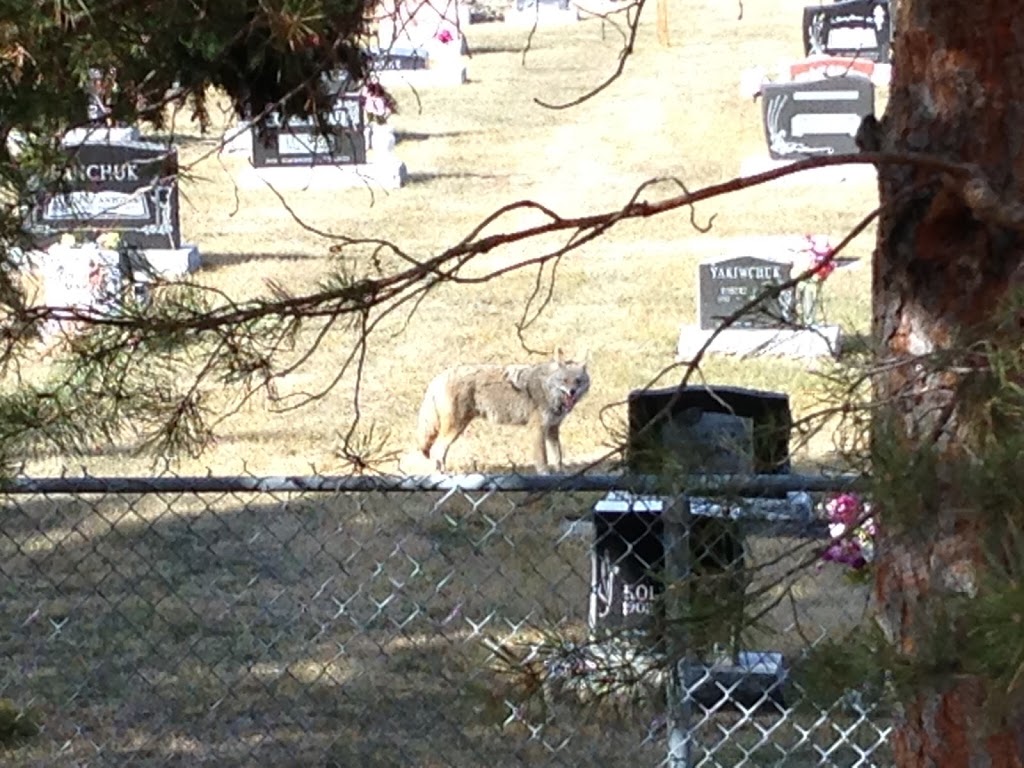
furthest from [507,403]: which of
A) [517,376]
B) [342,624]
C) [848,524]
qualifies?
[848,524]

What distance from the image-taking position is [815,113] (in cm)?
1722

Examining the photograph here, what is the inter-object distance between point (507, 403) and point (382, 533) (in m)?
1.54

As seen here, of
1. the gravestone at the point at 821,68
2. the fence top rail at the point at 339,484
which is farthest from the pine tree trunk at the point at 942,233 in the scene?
the gravestone at the point at 821,68

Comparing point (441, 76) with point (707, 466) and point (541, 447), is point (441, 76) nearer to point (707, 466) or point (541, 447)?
point (541, 447)

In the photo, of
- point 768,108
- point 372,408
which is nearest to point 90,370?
point 372,408

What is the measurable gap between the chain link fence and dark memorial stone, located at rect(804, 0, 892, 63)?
15.6 metres

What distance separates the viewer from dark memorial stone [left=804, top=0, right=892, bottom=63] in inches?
897

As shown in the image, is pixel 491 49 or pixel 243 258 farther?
pixel 491 49

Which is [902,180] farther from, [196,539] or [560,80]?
[560,80]

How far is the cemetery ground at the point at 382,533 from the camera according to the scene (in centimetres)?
611

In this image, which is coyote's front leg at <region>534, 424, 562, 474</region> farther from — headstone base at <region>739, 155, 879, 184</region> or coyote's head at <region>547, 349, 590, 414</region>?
headstone base at <region>739, 155, 879, 184</region>

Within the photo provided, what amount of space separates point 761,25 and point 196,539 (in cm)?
2507

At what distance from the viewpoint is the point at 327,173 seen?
1875 cm

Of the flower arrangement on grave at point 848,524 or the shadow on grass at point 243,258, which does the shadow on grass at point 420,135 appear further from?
the flower arrangement on grave at point 848,524
